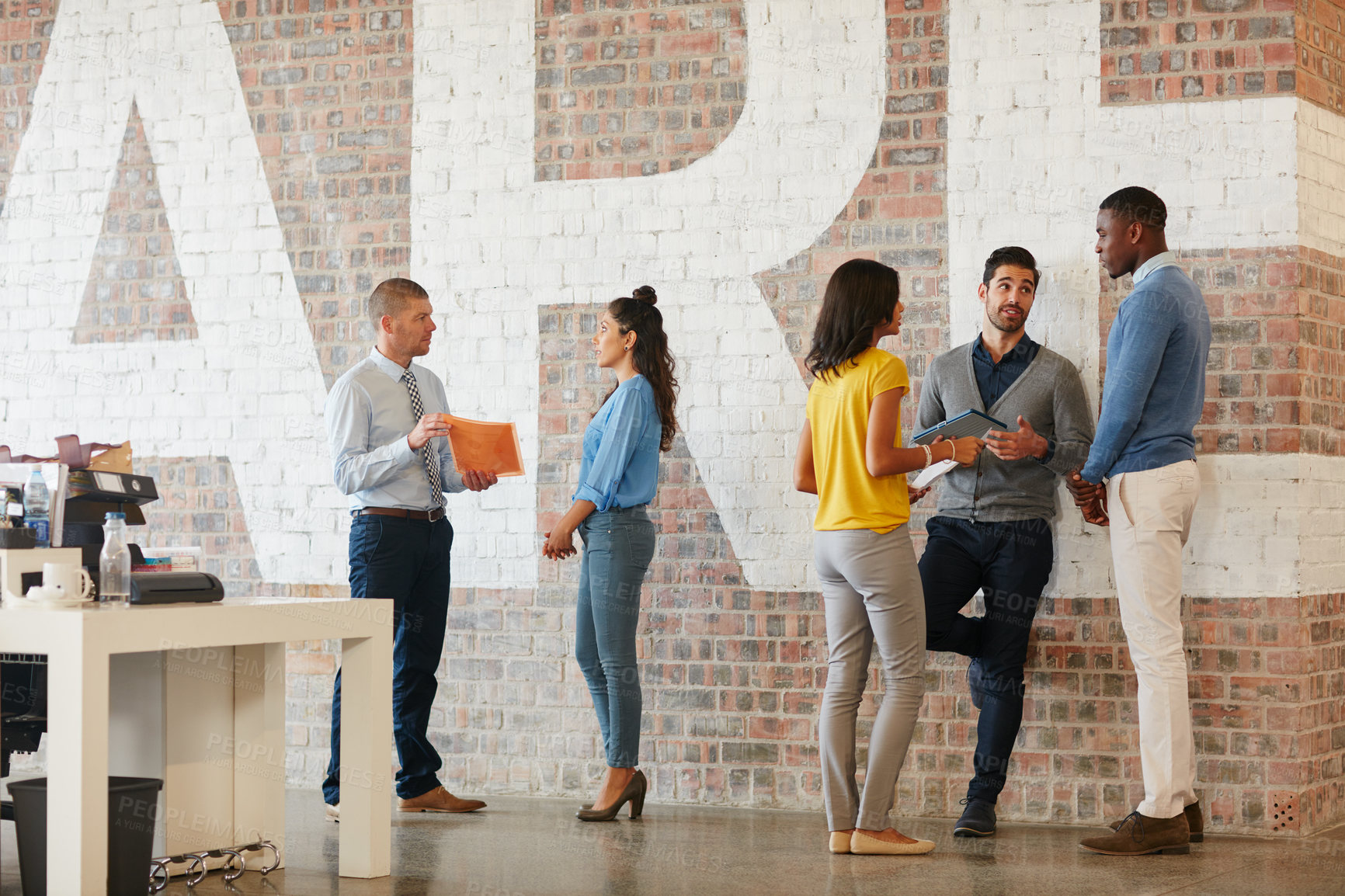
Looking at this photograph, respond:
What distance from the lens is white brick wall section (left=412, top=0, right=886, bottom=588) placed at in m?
5.11

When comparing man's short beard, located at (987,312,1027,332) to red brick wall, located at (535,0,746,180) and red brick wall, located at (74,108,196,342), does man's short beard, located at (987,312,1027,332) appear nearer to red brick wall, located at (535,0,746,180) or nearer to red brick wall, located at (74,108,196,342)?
red brick wall, located at (535,0,746,180)

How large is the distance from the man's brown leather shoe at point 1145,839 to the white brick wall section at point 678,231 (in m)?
1.40

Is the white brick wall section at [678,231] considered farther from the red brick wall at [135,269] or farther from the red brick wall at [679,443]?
the red brick wall at [135,269]

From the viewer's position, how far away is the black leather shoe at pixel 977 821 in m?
4.52

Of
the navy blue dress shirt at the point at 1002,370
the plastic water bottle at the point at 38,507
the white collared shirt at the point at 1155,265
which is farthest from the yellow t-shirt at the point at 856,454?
the plastic water bottle at the point at 38,507

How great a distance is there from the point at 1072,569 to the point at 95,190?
4.33 m

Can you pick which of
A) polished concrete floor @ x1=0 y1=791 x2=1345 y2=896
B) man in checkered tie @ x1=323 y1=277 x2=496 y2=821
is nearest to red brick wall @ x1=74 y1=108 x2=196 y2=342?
man in checkered tie @ x1=323 y1=277 x2=496 y2=821

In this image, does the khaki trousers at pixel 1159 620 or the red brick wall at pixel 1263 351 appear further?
the red brick wall at pixel 1263 351

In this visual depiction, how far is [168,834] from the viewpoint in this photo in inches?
153

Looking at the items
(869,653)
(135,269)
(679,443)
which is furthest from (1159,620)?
(135,269)

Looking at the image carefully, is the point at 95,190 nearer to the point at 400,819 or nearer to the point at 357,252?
the point at 357,252

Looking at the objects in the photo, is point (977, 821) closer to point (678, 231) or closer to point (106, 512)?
point (678, 231)

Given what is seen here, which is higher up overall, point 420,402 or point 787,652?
point 420,402

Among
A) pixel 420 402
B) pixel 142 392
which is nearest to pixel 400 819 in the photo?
pixel 420 402
